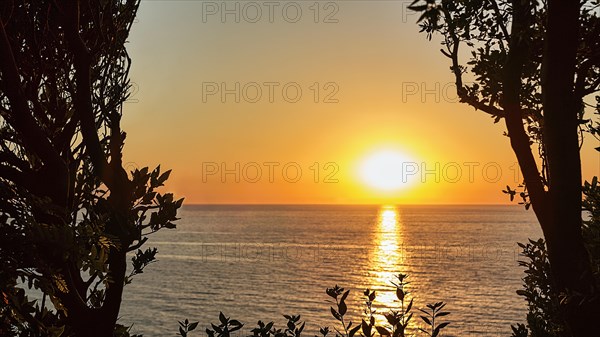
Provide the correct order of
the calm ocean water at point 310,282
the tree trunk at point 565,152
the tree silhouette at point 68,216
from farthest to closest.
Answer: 1. the calm ocean water at point 310,282
2. the tree trunk at point 565,152
3. the tree silhouette at point 68,216

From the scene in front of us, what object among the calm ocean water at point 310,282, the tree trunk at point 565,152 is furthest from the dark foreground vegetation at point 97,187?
the calm ocean water at point 310,282

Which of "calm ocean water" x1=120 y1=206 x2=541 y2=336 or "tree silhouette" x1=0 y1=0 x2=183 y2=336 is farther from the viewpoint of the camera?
"calm ocean water" x1=120 y1=206 x2=541 y2=336

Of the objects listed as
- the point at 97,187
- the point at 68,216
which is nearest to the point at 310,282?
the point at 97,187

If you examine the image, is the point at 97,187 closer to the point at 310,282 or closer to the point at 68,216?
the point at 68,216

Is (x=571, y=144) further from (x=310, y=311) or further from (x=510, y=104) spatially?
(x=310, y=311)

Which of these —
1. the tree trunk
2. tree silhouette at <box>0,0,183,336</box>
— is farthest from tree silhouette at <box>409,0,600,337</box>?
tree silhouette at <box>0,0,183,336</box>

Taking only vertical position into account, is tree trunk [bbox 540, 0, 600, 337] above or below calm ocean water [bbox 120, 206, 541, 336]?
above

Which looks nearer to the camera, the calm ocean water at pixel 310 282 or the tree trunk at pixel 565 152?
the tree trunk at pixel 565 152

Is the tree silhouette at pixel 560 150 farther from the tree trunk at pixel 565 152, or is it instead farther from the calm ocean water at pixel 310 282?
the calm ocean water at pixel 310 282

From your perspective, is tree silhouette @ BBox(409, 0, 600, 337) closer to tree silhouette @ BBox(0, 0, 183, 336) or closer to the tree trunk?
the tree trunk

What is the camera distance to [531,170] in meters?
6.14

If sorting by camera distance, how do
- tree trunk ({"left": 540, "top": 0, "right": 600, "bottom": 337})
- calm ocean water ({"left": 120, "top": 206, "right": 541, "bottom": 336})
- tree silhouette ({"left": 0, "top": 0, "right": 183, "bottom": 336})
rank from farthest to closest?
1. calm ocean water ({"left": 120, "top": 206, "right": 541, "bottom": 336})
2. tree trunk ({"left": 540, "top": 0, "right": 600, "bottom": 337})
3. tree silhouette ({"left": 0, "top": 0, "right": 183, "bottom": 336})

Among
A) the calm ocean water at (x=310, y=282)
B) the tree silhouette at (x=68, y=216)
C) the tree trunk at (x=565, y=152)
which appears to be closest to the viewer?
the tree silhouette at (x=68, y=216)

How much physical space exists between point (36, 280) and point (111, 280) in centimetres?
54
